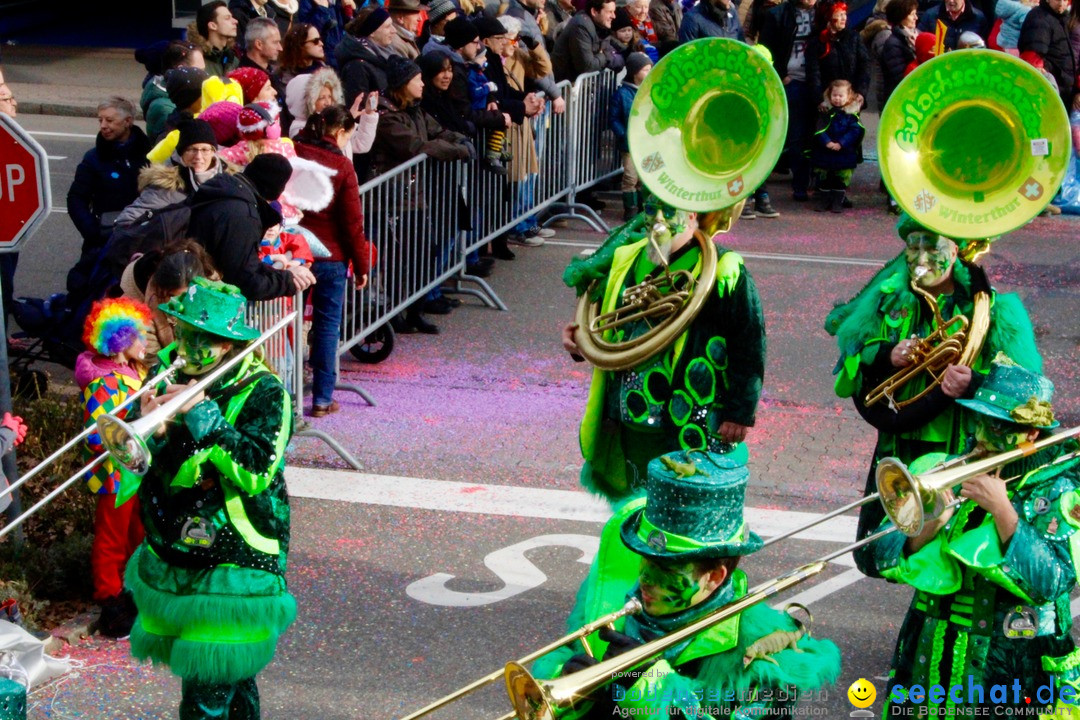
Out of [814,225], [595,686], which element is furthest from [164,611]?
[814,225]

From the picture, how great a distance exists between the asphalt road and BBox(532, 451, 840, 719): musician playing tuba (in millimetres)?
1999

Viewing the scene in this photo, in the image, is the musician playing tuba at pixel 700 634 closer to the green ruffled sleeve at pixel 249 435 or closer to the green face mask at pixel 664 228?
the green ruffled sleeve at pixel 249 435

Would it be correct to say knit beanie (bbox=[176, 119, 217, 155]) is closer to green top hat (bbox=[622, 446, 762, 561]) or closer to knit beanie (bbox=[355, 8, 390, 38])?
knit beanie (bbox=[355, 8, 390, 38])

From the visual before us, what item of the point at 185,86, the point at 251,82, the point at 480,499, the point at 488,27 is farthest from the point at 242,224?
the point at 488,27

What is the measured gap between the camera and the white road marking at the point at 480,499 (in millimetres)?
7574

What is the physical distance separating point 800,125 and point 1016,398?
35.3 ft

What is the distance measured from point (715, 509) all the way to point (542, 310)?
7318mm

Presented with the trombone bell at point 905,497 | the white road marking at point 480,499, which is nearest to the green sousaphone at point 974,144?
the trombone bell at point 905,497

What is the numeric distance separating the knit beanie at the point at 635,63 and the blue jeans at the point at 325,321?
5490 mm

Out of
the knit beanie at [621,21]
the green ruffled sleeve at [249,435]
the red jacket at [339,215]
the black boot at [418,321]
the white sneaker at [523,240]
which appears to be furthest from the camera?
the knit beanie at [621,21]

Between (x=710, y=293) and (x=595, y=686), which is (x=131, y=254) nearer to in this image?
(x=710, y=293)

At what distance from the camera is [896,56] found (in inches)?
601

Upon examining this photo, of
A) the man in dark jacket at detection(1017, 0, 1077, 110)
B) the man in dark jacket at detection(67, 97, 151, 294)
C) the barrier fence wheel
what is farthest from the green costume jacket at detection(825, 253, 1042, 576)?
the man in dark jacket at detection(1017, 0, 1077, 110)

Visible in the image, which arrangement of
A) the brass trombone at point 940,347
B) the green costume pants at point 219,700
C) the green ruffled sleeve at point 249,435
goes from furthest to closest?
the brass trombone at point 940,347
the green costume pants at point 219,700
the green ruffled sleeve at point 249,435
